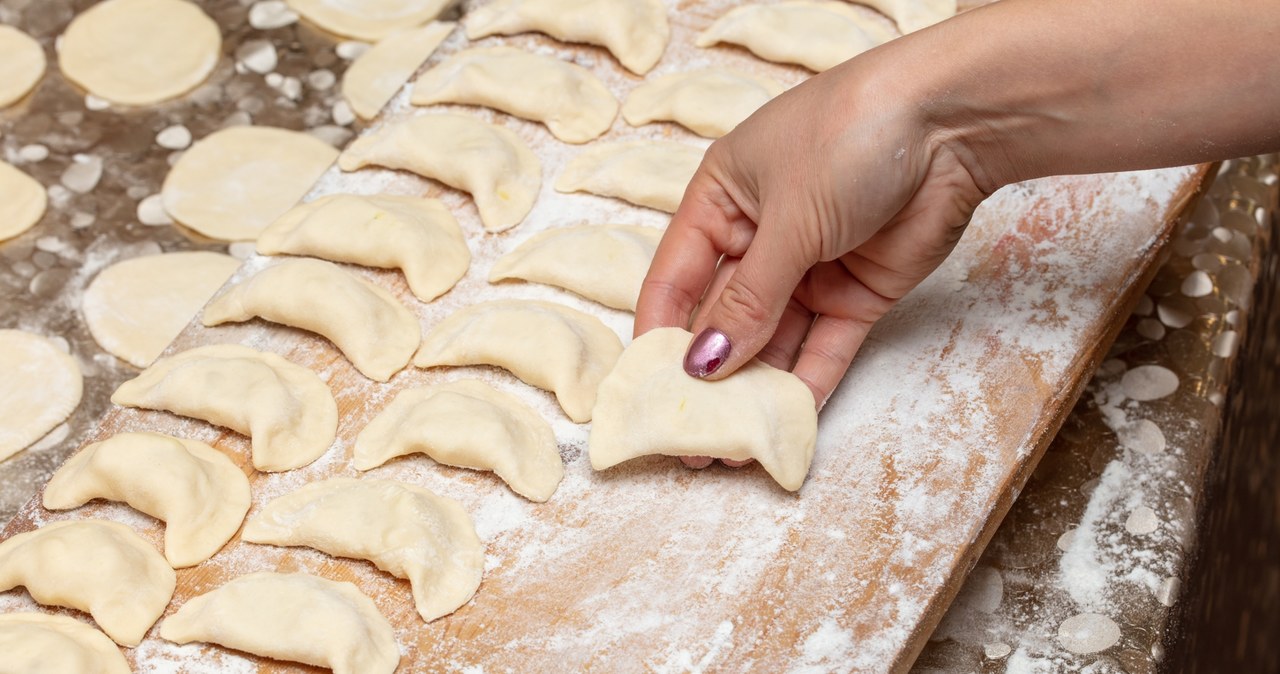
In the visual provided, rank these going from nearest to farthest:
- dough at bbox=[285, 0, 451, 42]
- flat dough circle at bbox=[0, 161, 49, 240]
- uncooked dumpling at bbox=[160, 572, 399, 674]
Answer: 1. uncooked dumpling at bbox=[160, 572, 399, 674]
2. flat dough circle at bbox=[0, 161, 49, 240]
3. dough at bbox=[285, 0, 451, 42]

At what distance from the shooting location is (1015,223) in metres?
2.07

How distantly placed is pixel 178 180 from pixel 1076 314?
6.66ft

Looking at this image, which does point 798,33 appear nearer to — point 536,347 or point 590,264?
point 590,264

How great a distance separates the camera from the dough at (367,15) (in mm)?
2941

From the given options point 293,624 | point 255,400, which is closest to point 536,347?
point 255,400

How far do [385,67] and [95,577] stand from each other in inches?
64.9

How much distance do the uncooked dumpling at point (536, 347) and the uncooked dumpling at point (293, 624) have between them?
1.50 ft

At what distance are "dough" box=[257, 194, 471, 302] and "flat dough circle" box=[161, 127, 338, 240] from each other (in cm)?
53

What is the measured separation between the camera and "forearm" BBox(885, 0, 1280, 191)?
1432 millimetres

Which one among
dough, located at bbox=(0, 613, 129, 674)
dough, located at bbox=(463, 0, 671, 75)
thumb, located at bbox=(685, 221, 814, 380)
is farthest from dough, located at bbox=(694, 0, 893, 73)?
dough, located at bbox=(0, 613, 129, 674)

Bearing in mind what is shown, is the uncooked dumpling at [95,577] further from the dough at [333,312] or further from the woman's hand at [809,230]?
the woman's hand at [809,230]

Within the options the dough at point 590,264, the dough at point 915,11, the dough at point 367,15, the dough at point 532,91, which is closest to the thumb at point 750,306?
the dough at point 590,264

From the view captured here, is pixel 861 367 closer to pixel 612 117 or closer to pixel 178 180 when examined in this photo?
pixel 612 117

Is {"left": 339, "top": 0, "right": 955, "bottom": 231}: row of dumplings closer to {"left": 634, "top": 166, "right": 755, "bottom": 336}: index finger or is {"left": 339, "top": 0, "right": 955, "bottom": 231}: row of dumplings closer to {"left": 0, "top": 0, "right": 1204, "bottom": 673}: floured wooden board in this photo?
{"left": 0, "top": 0, "right": 1204, "bottom": 673}: floured wooden board
